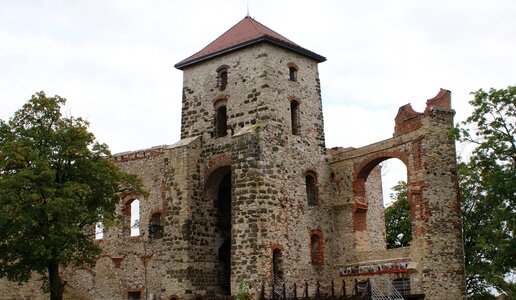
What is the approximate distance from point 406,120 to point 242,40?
302 inches

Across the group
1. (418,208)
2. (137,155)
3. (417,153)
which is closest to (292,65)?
(417,153)

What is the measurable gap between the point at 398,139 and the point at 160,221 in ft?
38.7

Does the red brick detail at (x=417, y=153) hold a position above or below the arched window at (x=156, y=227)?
above

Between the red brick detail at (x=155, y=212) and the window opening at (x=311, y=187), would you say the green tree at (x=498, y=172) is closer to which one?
the window opening at (x=311, y=187)

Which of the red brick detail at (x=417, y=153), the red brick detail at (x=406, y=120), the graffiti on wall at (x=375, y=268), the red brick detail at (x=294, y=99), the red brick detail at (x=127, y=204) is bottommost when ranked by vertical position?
the graffiti on wall at (x=375, y=268)

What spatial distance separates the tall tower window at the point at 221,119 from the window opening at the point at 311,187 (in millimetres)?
3959

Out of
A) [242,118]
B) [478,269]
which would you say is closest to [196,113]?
[242,118]

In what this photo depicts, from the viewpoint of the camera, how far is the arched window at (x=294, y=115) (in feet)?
94.1

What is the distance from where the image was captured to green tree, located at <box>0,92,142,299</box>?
886 inches

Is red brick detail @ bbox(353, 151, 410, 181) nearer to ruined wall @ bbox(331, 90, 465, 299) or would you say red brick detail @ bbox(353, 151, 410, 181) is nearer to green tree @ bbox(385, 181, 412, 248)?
ruined wall @ bbox(331, 90, 465, 299)

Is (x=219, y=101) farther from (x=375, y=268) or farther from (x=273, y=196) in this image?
(x=375, y=268)

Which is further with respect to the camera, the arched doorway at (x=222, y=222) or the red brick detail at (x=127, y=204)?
the red brick detail at (x=127, y=204)

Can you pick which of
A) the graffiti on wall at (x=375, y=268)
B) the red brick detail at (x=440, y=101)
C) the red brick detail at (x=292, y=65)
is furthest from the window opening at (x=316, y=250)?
the red brick detail at (x=292, y=65)

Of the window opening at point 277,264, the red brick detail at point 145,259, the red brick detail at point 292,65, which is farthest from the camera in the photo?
the red brick detail at point 145,259
